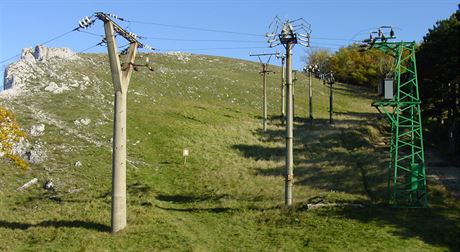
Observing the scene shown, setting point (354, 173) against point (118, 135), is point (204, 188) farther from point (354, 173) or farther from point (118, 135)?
point (354, 173)

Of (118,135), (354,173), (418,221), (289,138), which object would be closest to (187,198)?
(289,138)

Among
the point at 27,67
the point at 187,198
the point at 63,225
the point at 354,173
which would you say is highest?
the point at 27,67

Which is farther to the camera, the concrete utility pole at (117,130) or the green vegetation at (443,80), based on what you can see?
the green vegetation at (443,80)

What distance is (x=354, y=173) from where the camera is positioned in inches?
1250

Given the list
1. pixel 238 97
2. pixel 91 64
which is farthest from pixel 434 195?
pixel 91 64

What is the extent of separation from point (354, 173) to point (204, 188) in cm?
1039

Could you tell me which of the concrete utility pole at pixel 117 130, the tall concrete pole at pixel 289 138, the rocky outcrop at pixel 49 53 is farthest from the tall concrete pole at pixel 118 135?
the rocky outcrop at pixel 49 53

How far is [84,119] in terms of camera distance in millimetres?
44562

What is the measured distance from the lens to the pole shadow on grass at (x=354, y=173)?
20734 millimetres

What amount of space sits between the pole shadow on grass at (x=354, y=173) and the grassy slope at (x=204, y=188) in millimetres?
86

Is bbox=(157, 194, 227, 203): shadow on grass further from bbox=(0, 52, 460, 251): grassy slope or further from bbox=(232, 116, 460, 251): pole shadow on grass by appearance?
bbox=(232, 116, 460, 251): pole shadow on grass

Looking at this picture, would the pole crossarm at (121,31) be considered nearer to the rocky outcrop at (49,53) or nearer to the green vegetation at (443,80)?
the green vegetation at (443,80)

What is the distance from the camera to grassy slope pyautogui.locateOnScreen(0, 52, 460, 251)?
20047mm

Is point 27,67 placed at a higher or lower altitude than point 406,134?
higher
